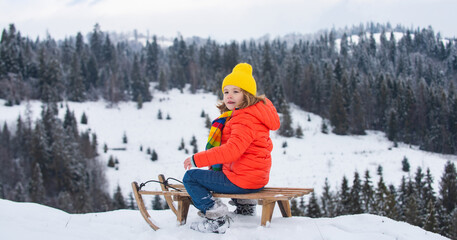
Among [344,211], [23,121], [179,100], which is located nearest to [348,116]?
[179,100]

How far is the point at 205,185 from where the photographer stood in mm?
3689

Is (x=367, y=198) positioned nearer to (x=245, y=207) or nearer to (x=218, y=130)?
(x=245, y=207)

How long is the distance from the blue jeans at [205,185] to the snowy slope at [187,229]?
0.33m

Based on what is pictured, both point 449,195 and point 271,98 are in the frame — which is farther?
point 271,98

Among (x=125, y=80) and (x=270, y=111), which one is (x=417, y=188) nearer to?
(x=270, y=111)

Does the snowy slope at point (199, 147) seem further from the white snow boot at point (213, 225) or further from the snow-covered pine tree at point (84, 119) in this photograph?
the white snow boot at point (213, 225)

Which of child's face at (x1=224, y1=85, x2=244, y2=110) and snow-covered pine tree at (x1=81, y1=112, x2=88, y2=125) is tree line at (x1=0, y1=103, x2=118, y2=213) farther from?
child's face at (x1=224, y1=85, x2=244, y2=110)

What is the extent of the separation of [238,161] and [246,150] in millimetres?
144

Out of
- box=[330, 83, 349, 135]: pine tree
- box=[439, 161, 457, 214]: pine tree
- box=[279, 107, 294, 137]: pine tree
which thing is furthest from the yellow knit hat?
box=[330, 83, 349, 135]: pine tree

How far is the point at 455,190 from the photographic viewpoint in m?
26.3

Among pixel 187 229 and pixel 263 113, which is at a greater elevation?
pixel 263 113

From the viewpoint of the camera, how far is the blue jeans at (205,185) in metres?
3.63

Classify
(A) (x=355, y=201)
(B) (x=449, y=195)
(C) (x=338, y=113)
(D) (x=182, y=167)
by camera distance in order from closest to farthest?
1. (A) (x=355, y=201)
2. (B) (x=449, y=195)
3. (D) (x=182, y=167)
4. (C) (x=338, y=113)

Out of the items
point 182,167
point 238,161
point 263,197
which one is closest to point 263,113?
point 238,161
